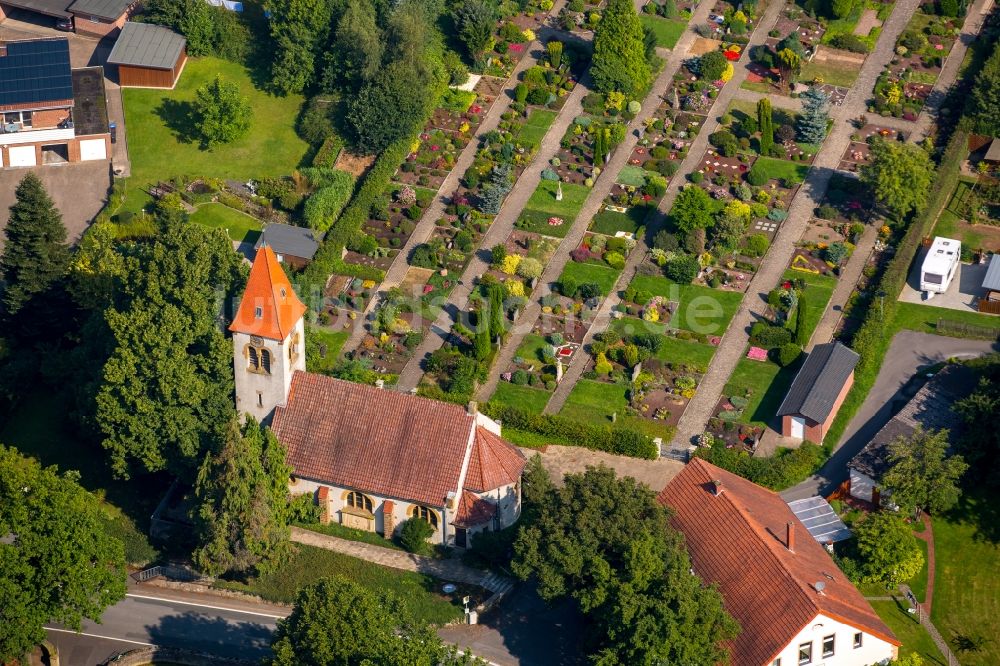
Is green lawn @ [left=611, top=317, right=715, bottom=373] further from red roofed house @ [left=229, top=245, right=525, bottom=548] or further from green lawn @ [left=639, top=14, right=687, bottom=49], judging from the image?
green lawn @ [left=639, top=14, right=687, bottom=49]

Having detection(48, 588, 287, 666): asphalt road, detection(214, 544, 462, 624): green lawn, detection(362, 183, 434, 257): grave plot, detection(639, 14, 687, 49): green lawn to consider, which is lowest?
detection(48, 588, 287, 666): asphalt road

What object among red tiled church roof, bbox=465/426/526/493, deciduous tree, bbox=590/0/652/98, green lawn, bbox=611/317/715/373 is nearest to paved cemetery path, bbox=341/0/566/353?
deciduous tree, bbox=590/0/652/98

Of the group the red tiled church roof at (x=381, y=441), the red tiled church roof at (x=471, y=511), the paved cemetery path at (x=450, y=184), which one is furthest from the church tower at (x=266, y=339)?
the paved cemetery path at (x=450, y=184)

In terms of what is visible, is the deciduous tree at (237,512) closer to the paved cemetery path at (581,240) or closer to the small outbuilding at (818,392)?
the paved cemetery path at (581,240)

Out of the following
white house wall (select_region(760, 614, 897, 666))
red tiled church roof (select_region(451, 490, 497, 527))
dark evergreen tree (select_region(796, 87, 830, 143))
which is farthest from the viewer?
dark evergreen tree (select_region(796, 87, 830, 143))

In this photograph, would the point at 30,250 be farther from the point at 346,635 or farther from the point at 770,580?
the point at 770,580

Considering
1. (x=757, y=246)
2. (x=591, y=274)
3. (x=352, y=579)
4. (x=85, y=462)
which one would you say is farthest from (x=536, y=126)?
(x=352, y=579)
